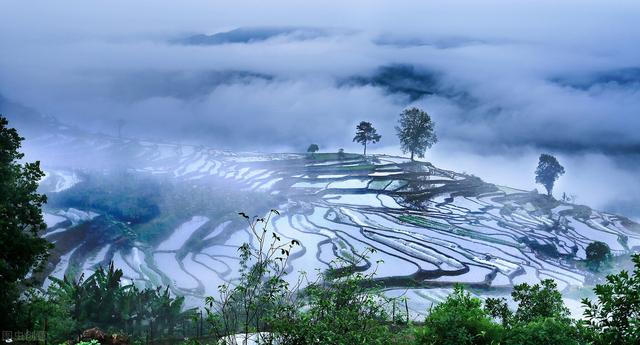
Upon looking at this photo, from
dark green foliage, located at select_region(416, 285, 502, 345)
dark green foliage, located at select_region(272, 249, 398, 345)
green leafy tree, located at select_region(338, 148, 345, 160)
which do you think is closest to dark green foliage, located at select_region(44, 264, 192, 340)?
dark green foliage, located at select_region(272, 249, 398, 345)

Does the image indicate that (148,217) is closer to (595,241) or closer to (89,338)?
(89,338)

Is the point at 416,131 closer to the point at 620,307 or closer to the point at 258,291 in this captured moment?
the point at 258,291

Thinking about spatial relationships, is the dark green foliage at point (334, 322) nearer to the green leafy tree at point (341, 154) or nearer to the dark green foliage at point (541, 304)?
the dark green foliage at point (541, 304)

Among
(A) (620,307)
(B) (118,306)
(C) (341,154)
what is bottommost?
(B) (118,306)

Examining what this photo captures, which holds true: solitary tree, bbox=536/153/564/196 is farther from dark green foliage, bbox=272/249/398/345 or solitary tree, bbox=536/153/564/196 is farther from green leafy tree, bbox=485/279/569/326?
dark green foliage, bbox=272/249/398/345

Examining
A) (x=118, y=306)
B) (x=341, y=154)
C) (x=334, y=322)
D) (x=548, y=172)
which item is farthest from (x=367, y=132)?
(x=334, y=322)

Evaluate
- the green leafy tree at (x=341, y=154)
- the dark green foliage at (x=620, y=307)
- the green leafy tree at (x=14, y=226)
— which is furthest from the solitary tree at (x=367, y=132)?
the dark green foliage at (x=620, y=307)
